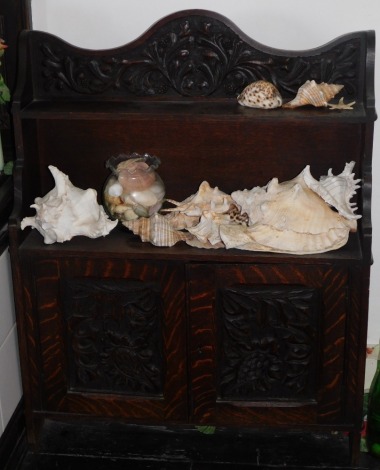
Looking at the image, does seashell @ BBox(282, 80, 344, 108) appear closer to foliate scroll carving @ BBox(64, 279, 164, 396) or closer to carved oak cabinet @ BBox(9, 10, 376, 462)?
carved oak cabinet @ BBox(9, 10, 376, 462)

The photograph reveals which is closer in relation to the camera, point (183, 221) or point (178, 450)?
point (183, 221)

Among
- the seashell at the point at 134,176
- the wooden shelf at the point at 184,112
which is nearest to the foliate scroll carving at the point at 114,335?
the seashell at the point at 134,176

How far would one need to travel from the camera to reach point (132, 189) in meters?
2.06

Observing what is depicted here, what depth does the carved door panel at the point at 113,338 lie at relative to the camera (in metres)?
2.02

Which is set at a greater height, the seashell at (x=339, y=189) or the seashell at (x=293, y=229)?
the seashell at (x=339, y=189)

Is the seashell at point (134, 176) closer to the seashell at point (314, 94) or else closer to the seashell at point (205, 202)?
the seashell at point (205, 202)

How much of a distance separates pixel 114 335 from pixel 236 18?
0.83m

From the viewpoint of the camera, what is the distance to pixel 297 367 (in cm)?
206

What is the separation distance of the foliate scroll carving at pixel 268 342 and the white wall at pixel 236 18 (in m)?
0.38

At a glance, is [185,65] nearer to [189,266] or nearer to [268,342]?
[189,266]

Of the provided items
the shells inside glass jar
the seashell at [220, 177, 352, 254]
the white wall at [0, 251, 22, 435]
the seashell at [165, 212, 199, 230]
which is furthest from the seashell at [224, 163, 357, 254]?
the white wall at [0, 251, 22, 435]

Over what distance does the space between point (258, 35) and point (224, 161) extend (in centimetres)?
32

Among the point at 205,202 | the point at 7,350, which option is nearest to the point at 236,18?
the point at 205,202

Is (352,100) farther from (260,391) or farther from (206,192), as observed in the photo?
(260,391)
